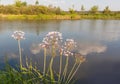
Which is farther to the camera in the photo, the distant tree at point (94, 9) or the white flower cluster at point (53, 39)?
the distant tree at point (94, 9)

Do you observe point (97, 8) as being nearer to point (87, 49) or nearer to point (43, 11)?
point (43, 11)

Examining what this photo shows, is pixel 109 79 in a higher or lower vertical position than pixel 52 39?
lower

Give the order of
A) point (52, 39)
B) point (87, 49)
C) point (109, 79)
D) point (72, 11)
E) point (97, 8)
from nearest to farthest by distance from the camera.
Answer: point (52, 39) → point (109, 79) → point (87, 49) → point (72, 11) → point (97, 8)

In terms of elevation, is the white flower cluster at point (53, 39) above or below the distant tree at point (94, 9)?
above

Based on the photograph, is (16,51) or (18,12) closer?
(16,51)

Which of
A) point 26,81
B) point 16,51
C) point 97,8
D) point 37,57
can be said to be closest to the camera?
point 26,81

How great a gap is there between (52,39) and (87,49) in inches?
440

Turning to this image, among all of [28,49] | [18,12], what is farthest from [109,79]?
[18,12]

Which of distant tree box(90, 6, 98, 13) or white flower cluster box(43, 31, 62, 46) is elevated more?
white flower cluster box(43, 31, 62, 46)

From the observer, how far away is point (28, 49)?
46.9 ft

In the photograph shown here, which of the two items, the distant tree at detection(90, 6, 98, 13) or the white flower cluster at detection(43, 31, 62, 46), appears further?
the distant tree at detection(90, 6, 98, 13)

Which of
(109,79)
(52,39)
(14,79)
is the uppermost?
(52,39)

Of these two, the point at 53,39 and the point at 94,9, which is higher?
the point at 53,39

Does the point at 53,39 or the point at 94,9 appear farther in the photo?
the point at 94,9
